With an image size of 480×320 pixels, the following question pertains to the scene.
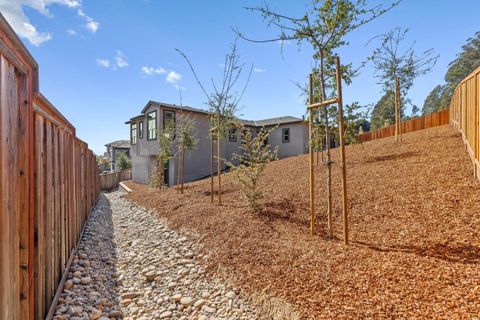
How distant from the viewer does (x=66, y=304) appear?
9.73 ft

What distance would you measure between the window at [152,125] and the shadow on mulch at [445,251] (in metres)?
13.8

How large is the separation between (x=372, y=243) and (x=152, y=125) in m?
14.3

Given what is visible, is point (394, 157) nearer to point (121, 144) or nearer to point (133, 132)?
point (133, 132)

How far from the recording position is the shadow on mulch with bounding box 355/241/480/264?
285 cm

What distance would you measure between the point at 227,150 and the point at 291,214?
13022 mm

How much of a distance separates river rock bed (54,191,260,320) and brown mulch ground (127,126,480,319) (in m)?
0.31

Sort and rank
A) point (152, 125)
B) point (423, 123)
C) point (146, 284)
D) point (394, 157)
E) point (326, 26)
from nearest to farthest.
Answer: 1. point (146, 284)
2. point (326, 26)
3. point (394, 157)
4. point (423, 123)
5. point (152, 125)

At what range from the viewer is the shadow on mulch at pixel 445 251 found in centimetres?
285

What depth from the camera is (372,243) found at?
3.53 m

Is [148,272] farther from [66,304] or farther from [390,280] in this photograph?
[390,280]

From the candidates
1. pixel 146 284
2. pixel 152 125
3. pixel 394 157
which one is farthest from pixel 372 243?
pixel 152 125

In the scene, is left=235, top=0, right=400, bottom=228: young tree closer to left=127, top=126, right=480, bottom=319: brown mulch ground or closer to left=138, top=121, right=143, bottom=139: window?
left=127, top=126, right=480, bottom=319: brown mulch ground

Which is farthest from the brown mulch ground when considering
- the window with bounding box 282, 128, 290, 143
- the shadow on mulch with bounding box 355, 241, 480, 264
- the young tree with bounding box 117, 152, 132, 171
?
the young tree with bounding box 117, 152, 132, 171

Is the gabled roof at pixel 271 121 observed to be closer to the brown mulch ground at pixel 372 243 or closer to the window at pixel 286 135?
the window at pixel 286 135
